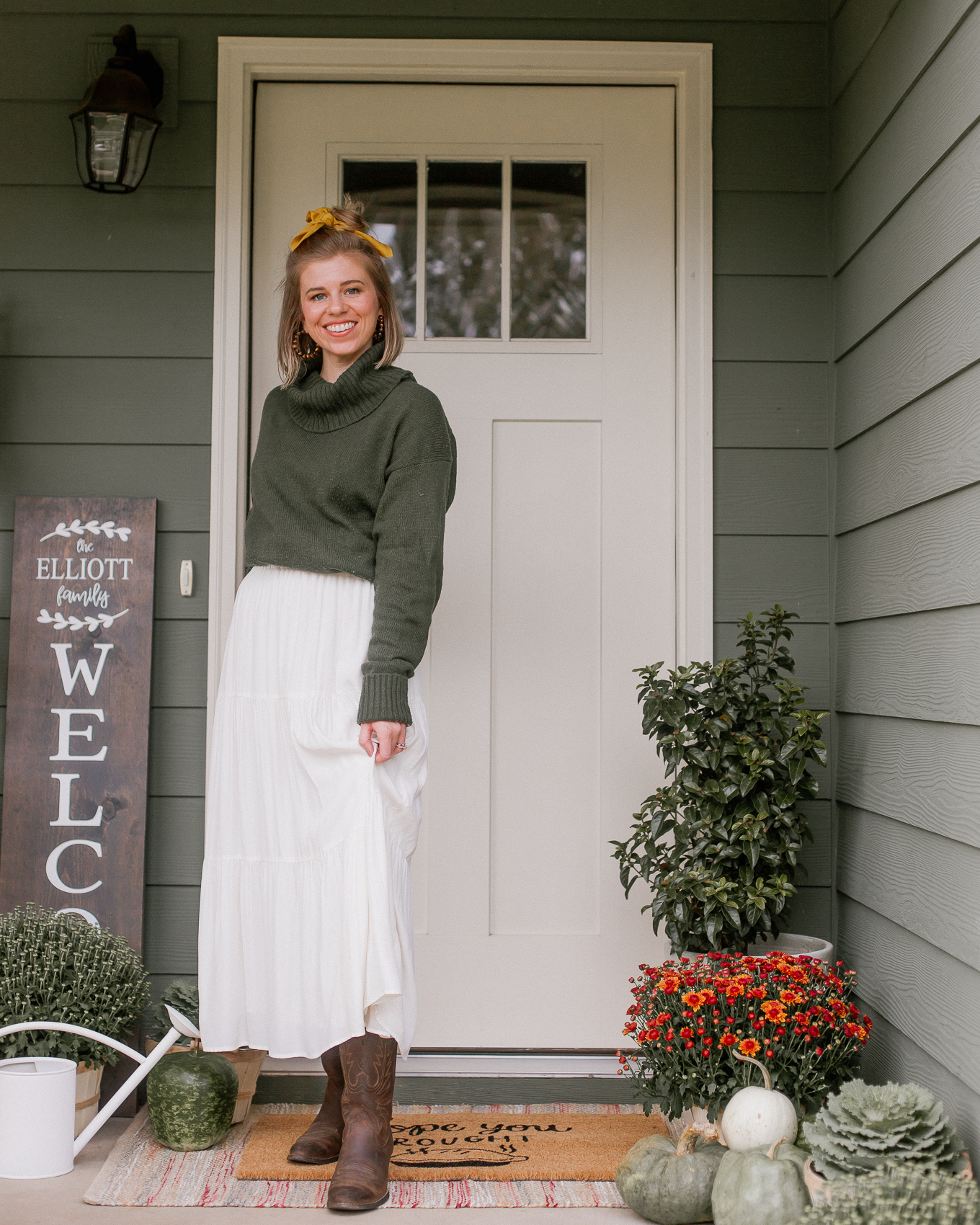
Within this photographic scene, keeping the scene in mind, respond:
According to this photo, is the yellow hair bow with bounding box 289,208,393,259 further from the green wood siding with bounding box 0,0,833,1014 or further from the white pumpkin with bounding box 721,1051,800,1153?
the white pumpkin with bounding box 721,1051,800,1153

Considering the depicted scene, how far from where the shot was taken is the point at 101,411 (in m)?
2.52

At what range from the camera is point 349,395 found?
1978 millimetres

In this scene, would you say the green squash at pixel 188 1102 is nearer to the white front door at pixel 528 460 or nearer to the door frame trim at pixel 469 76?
the white front door at pixel 528 460

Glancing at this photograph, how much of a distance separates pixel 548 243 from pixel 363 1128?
187 cm

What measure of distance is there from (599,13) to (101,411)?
55.7 inches

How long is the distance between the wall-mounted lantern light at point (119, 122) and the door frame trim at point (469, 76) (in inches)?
6.5

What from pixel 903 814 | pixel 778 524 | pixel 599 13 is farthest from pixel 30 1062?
pixel 599 13

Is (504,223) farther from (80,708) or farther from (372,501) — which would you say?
(80,708)

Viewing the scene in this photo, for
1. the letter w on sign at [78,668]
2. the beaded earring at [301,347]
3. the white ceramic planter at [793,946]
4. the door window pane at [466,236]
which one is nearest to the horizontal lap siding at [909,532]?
the white ceramic planter at [793,946]

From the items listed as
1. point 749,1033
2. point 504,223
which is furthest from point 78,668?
point 749,1033

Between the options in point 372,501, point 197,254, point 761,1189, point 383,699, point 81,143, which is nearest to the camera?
point 761,1189

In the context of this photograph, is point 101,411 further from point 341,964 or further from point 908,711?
point 908,711

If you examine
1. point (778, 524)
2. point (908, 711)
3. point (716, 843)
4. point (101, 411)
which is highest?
point (101, 411)

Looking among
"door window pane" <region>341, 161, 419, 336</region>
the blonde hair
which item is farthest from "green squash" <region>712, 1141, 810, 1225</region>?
"door window pane" <region>341, 161, 419, 336</region>
